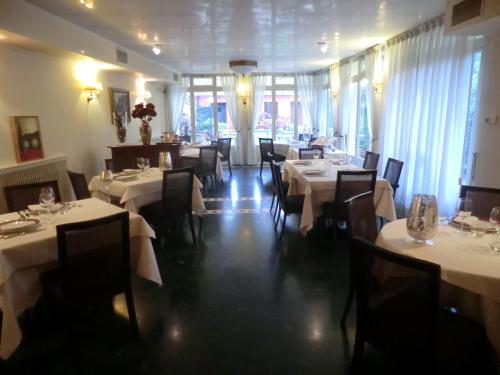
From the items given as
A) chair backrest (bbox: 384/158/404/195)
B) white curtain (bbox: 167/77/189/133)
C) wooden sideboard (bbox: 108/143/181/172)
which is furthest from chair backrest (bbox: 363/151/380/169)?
white curtain (bbox: 167/77/189/133)

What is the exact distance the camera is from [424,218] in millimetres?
1950

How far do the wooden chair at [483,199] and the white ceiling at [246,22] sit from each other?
2.26 meters

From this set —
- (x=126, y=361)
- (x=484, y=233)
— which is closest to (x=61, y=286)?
(x=126, y=361)

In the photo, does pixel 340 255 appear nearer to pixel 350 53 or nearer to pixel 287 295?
pixel 287 295

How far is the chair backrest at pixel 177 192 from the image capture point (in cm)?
374

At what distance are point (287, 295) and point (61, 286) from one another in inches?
66.3

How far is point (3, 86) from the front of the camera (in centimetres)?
399

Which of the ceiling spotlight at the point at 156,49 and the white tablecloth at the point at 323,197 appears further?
the ceiling spotlight at the point at 156,49

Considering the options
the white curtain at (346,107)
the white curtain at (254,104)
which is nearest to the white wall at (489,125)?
the white curtain at (346,107)

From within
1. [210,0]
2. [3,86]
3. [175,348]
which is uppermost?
[210,0]

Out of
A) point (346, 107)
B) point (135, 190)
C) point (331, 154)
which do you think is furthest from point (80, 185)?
point (346, 107)

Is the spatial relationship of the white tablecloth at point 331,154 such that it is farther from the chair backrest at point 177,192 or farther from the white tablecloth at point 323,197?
the chair backrest at point 177,192

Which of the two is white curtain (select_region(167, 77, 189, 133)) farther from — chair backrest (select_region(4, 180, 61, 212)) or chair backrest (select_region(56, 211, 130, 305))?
chair backrest (select_region(56, 211, 130, 305))

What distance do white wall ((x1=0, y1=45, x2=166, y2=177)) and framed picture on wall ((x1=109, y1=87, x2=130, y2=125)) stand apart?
0.11 meters
